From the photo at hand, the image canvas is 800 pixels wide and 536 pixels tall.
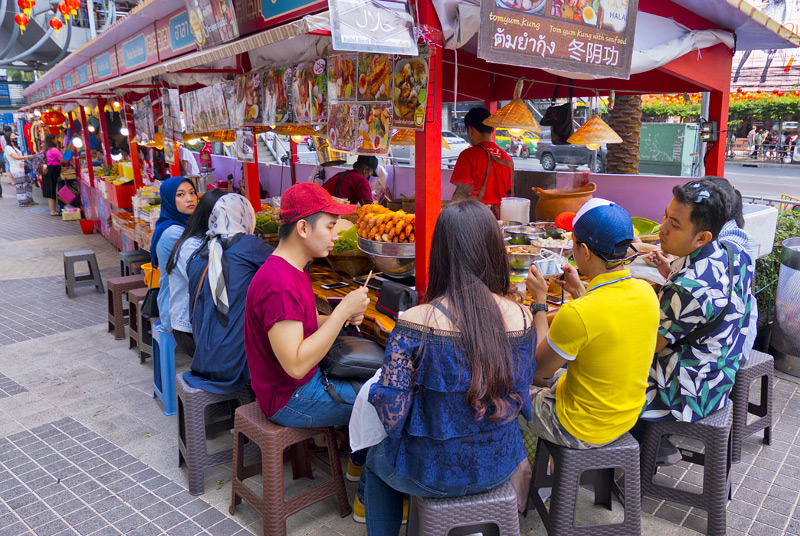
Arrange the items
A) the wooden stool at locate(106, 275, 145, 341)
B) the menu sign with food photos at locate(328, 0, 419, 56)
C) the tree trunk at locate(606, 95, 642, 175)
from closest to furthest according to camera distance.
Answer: the menu sign with food photos at locate(328, 0, 419, 56), the wooden stool at locate(106, 275, 145, 341), the tree trunk at locate(606, 95, 642, 175)

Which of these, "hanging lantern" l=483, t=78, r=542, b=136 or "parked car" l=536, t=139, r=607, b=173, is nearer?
"hanging lantern" l=483, t=78, r=542, b=136

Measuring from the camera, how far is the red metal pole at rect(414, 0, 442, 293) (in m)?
3.17

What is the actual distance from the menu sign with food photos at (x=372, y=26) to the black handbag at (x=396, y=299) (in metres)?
1.29

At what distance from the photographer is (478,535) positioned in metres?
2.24

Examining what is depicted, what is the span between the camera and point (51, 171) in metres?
15.2

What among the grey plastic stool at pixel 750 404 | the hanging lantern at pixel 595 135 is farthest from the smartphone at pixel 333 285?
the hanging lantern at pixel 595 135

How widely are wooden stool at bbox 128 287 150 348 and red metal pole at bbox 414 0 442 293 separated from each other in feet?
10.5

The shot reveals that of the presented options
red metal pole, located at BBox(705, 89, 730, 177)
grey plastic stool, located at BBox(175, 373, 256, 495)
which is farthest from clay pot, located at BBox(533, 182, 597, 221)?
grey plastic stool, located at BBox(175, 373, 256, 495)

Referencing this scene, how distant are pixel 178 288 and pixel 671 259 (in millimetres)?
3392

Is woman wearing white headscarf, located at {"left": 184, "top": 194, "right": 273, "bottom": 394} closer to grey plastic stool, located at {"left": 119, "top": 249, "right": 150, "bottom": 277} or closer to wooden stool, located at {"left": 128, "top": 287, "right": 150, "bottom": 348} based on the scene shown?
wooden stool, located at {"left": 128, "top": 287, "right": 150, "bottom": 348}

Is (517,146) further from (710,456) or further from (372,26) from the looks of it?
(710,456)

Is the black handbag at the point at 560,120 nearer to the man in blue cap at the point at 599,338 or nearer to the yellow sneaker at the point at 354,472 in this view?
the man in blue cap at the point at 599,338

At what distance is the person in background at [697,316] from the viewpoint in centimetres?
273

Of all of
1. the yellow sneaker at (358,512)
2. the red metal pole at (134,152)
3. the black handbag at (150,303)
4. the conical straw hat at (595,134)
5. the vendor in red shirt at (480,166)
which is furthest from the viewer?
the red metal pole at (134,152)
